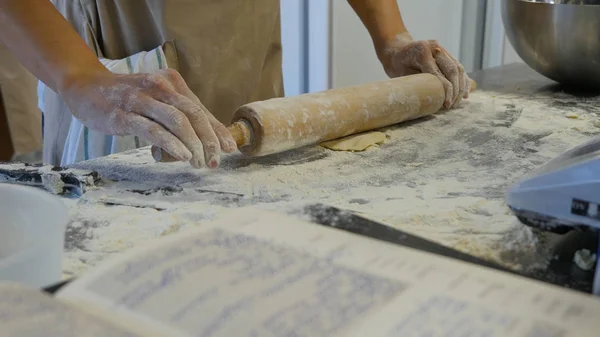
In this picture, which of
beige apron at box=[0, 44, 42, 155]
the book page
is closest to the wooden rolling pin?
the book page

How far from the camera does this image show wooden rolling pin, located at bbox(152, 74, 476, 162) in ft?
2.92

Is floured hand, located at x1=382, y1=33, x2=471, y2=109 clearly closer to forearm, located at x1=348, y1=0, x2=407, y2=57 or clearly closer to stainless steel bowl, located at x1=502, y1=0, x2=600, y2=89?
forearm, located at x1=348, y1=0, x2=407, y2=57

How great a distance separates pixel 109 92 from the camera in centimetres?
84

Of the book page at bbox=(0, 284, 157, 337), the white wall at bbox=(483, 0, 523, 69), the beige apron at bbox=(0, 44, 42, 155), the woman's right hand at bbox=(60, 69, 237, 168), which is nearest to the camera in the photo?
the book page at bbox=(0, 284, 157, 337)

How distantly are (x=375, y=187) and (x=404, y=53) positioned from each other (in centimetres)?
56

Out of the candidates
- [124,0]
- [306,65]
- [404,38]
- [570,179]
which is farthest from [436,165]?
[306,65]

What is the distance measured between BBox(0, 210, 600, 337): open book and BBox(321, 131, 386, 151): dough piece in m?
0.42

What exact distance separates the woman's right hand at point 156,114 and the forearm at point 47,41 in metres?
0.04

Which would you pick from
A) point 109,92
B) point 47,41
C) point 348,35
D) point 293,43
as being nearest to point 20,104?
point 293,43

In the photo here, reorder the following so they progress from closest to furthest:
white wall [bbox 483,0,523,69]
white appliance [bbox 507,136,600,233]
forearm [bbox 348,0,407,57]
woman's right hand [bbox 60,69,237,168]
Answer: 1. white appliance [bbox 507,136,600,233]
2. woman's right hand [bbox 60,69,237,168]
3. forearm [bbox 348,0,407,57]
4. white wall [bbox 483,0,523,69]

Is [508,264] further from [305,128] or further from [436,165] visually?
[305,128]

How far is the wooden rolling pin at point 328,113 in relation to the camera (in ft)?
2.92

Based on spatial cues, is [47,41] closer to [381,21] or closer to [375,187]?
[375,187]

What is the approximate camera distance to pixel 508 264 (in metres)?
0.58
